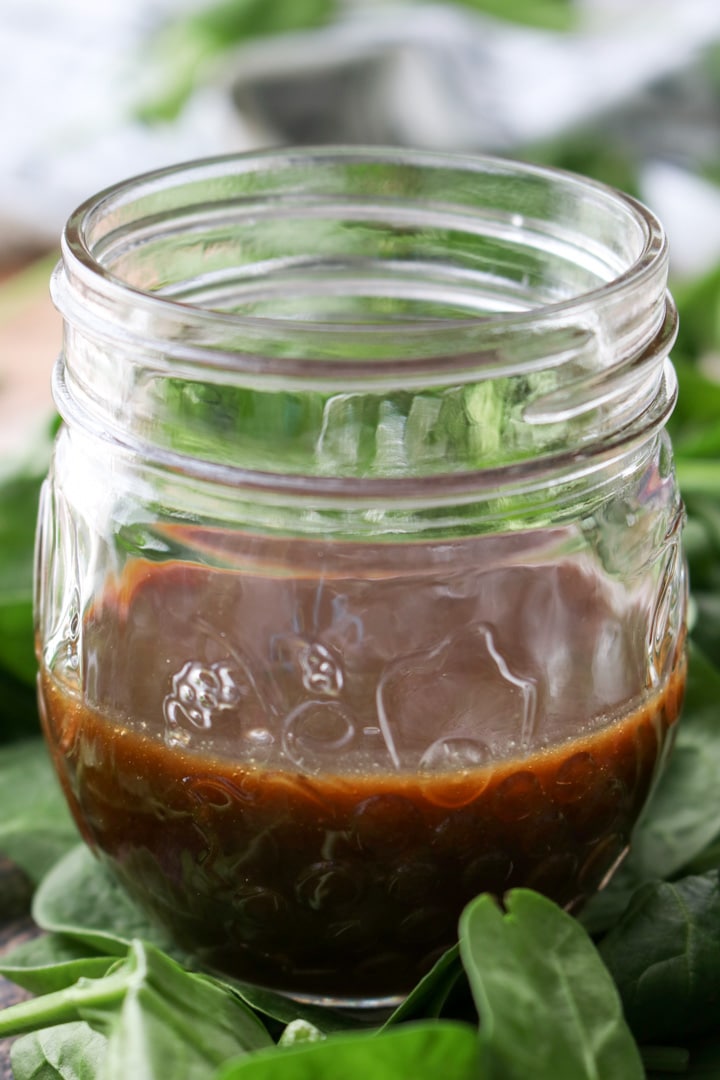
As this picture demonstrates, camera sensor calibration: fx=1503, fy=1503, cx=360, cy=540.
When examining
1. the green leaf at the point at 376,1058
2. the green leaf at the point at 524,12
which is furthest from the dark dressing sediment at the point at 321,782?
the green leaf at the point at 524,12

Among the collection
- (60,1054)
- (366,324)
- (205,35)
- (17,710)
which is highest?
(366,324)

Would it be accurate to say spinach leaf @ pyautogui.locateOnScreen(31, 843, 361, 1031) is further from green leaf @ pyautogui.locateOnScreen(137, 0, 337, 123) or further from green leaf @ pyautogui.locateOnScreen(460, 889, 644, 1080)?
green leaf @ pyautogui.locateOnScreen(137, 0, 337, 123)

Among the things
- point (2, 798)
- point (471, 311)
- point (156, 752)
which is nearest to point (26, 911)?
point (2, 798)

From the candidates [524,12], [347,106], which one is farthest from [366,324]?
[524,12]

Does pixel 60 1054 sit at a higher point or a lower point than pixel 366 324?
lower

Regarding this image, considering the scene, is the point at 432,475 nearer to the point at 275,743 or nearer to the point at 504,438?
the point at 504,438

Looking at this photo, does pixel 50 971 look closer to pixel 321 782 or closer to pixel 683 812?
pixel 321 782
